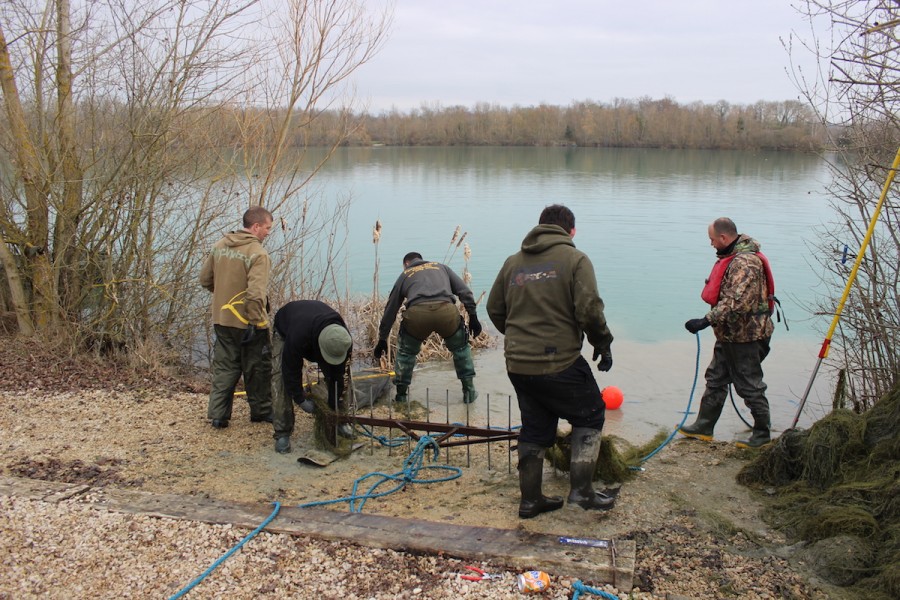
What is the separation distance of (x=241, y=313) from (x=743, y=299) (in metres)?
3.75

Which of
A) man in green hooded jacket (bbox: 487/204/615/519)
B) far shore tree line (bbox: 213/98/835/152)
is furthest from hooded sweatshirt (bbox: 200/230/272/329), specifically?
far shore tree line (bbox: 213/98/835/152)

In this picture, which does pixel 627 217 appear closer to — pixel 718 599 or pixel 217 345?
pixel 217 345

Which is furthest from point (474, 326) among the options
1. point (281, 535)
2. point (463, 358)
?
point (281, 535)

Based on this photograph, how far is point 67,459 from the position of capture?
5.12 m

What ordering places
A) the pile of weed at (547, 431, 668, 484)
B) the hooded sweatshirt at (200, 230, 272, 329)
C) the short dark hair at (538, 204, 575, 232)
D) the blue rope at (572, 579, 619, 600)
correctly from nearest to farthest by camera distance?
1. the blue rope at (572, 579, 619, 600)
2. the short dark hair at (538, 204, 575, 232)
3. the pile of weed at (547, 431, 668, 484)
4. the hooded sweatshirt at (200, 230, 272, 329)

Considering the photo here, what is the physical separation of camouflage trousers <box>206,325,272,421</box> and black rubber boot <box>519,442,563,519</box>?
96.9 inches

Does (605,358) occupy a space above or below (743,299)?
below

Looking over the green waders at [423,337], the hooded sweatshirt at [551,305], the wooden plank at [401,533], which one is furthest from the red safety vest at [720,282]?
the wooden plank at [401,533]

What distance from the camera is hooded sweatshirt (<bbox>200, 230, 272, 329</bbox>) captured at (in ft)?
17.8

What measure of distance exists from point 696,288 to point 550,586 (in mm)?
11031

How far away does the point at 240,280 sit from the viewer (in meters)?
5.56

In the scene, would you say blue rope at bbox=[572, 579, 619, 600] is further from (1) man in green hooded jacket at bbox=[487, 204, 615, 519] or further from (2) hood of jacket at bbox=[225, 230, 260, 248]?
(2) hood of jacket at bbox=[225, 230, 260, 248]

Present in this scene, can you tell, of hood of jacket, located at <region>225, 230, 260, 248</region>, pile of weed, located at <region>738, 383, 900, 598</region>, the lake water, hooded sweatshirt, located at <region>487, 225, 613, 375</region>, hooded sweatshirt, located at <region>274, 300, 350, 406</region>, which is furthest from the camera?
the lake water

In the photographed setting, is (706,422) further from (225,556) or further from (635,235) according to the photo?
(635,235)
